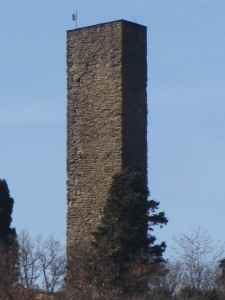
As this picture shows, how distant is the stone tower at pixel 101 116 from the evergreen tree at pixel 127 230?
35.9 inches

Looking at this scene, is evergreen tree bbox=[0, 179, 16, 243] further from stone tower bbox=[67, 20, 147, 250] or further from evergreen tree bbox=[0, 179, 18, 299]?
stone tower bbox=[67, 20, 147, 250]

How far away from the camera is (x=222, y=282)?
46094 millimetres

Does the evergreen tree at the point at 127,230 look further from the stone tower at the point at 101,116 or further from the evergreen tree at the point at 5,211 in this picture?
the evergreen tree at the point at 5,211

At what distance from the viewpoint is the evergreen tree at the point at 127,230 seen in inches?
1754

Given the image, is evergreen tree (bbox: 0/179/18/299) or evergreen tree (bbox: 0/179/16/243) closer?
evergreen tree (bbox: 0/179/18/299)

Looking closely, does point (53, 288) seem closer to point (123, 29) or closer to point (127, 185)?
point (127, 185)

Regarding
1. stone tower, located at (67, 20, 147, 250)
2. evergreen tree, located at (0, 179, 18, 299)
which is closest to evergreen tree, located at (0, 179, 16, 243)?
evergreen tree, located at (0, 179, 18, 299)

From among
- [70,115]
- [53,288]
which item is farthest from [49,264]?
[70,115]

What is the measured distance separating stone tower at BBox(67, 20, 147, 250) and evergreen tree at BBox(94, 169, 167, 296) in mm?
912

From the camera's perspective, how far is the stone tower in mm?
46312

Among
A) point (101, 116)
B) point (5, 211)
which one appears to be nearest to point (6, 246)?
point (5, 211)

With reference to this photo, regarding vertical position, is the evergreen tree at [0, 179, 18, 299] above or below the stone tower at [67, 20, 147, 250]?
below

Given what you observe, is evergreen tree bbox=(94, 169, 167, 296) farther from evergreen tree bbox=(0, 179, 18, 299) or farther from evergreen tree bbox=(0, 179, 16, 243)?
evergreen tree bbox=(0, 179, 16, 243)

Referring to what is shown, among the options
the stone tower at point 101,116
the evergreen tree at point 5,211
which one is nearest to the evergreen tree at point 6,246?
the evergreen tree at point 5,211
